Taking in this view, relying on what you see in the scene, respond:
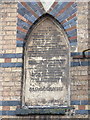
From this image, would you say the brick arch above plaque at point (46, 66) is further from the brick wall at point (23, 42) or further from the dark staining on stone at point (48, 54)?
the brick wall at point (23, 42)

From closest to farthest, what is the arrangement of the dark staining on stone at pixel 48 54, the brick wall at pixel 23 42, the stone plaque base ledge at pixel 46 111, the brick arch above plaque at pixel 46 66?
the stone plaque base ledge at pixel 46 111, the brick wall at pixel 23 42, the brick arch above plaque at pixel 46 66, the dark staining on stone at pixel 48 54

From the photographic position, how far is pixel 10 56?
6.98 meters

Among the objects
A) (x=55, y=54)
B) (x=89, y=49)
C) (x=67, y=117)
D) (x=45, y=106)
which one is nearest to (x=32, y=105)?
(x=45, y=106)

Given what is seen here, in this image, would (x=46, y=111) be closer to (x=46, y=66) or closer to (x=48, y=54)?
(x=46, y=66)

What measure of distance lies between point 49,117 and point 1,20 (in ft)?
8.21

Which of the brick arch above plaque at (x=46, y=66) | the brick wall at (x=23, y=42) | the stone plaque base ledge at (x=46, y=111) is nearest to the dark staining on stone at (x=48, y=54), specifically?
the brick arch above plaque at (x=46, y=66)

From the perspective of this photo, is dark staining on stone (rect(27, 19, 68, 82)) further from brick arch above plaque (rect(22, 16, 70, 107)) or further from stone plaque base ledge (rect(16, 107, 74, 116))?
stone plaque base ledge (rect(16, 107, 74, 116))

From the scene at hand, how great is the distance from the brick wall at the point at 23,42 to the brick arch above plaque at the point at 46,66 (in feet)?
0.52

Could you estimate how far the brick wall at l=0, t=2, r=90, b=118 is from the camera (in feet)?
21.9

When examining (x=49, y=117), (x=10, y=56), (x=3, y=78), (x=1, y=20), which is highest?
(x=1, y=20)

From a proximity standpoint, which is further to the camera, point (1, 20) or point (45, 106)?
point (1, 20)

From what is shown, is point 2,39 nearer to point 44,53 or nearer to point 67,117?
point 44,53

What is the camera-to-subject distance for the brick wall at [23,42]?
21.9 feet

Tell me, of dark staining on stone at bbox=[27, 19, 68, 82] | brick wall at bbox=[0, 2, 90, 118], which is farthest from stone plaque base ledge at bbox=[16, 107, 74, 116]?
dark staining on stone at bbox=[27, 19, 68, 82]
